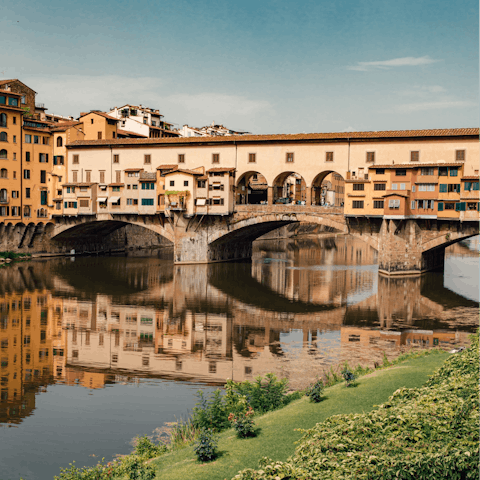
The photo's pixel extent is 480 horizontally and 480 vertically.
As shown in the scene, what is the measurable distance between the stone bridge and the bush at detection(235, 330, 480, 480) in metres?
38.1

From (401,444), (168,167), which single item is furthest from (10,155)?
(401,444)

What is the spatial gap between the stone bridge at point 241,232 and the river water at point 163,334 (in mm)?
2655

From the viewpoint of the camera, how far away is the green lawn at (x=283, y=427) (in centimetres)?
1062

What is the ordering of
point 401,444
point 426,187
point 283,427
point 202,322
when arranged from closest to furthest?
1. point 401,444
2. point 283,427
3. point 202,322
4. point 426,187

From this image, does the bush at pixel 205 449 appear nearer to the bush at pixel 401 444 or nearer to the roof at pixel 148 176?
the bush at pixel 401 444

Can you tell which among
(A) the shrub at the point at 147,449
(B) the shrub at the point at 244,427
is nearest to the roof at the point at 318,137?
(B) the shrub at the point at 244,427

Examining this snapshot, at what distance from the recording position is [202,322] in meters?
31.0

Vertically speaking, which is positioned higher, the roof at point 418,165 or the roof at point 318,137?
the roof at point 318,137

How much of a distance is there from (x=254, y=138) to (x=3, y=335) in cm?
3173

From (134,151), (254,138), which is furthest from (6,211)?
(254,138)

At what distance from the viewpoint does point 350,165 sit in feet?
163

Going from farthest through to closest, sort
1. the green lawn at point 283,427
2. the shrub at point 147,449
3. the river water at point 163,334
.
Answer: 1. the river water at point 163,334
2. the shrub at point 147,449
3. the green lawn at point 283,427

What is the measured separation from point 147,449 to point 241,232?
43.6 metres

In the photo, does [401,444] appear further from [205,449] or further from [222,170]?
[222,170]
